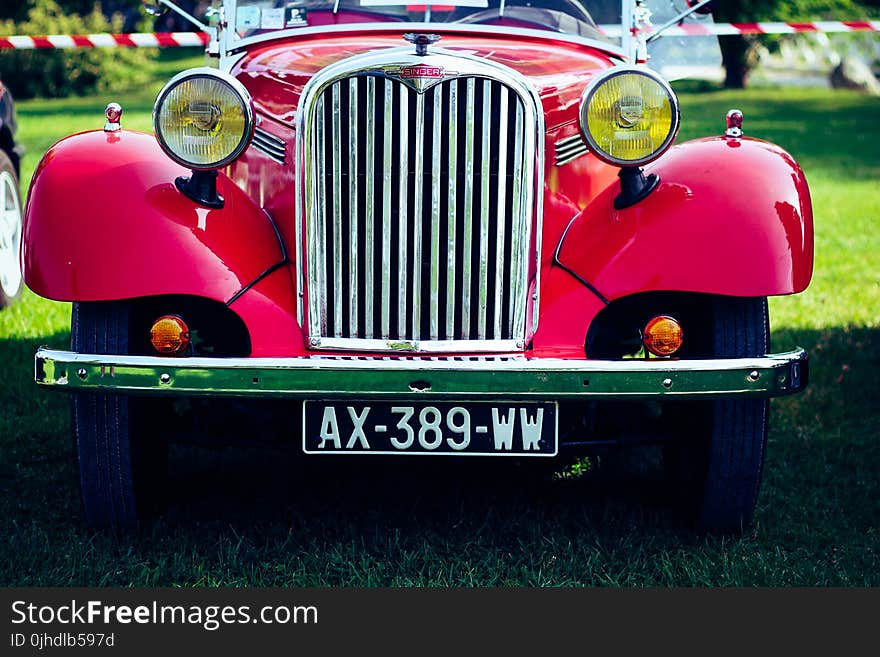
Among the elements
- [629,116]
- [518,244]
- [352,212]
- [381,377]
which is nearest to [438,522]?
[381,377]

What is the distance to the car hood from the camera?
3.93 meters

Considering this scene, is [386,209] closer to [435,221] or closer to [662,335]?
[435,221]

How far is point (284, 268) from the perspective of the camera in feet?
12.0

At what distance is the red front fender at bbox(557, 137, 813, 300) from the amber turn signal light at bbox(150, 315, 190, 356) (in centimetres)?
113

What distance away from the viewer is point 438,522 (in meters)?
3.98

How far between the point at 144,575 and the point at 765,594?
172cm

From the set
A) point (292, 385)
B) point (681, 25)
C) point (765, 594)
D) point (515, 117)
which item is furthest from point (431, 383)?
point (681, 25)

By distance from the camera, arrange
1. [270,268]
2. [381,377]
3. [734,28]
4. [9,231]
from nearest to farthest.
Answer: [381,377] < [270,268] < [734,28] < [9,231]

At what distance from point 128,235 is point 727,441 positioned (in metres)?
1.81

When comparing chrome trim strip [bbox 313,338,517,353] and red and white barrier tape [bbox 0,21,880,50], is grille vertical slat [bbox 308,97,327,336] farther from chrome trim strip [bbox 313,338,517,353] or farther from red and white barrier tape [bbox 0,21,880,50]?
red and white barrier tape [bbox 0,21,880,50]

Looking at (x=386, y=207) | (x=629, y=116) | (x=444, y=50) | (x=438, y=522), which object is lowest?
(x=438, y=522)

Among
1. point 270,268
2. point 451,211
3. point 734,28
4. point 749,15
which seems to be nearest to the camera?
point 451,211

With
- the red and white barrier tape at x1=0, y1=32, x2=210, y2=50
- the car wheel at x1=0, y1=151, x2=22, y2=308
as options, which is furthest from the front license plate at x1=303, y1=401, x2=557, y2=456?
the car wheel at x1=0, y1=151, x2=22, y2=308

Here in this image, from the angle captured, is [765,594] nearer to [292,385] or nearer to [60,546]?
[292,385]
